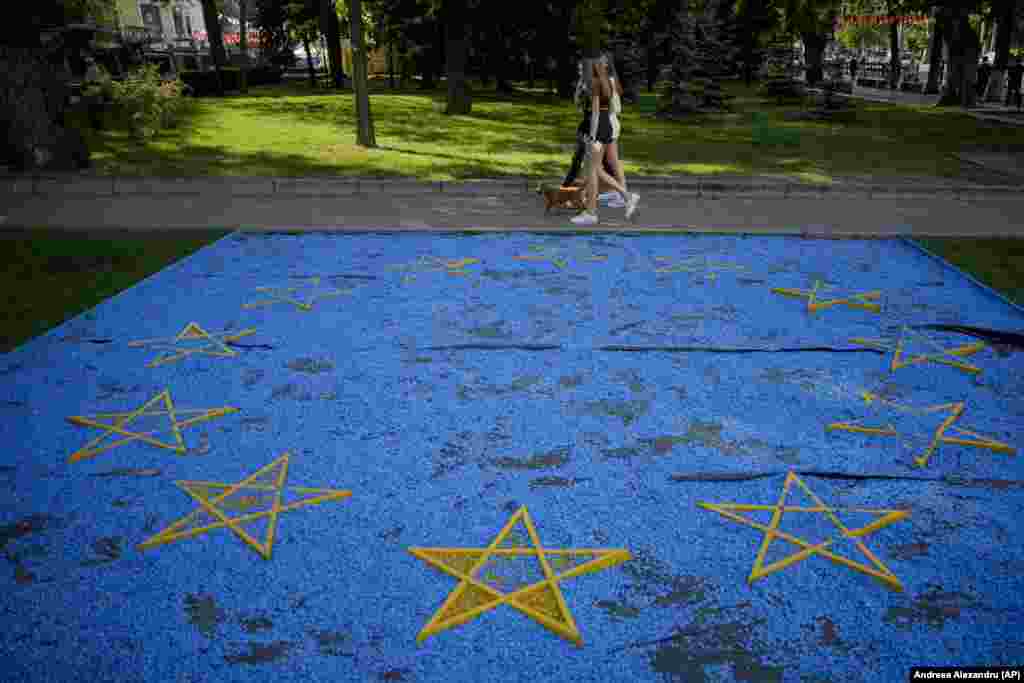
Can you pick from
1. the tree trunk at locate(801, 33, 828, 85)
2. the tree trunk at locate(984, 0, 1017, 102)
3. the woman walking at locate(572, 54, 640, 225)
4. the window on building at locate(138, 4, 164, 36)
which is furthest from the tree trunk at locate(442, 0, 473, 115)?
the window on building at locate(138, 4, 164, 36)

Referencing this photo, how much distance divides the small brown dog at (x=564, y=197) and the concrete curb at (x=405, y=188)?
4.97 feet

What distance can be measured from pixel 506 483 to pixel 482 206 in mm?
7138

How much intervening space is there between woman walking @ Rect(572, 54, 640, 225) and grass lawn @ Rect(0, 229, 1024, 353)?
12.8ft

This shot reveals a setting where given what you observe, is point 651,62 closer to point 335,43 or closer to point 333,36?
point 335,43

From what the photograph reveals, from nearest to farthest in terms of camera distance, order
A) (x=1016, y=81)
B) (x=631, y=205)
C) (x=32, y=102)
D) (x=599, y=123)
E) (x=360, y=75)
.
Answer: (x=599, y=123) < (x=631, y=205) < (x=32, y=102) < (x=360, y=75) < (x=1016, y=81)

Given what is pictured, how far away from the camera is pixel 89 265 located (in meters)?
7.50

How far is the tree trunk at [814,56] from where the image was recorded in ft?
97.8

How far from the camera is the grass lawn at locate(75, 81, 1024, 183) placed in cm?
1288

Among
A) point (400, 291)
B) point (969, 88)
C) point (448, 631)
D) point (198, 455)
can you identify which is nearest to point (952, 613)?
point (448, 631)

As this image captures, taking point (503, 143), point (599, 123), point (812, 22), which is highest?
point (812, 22)

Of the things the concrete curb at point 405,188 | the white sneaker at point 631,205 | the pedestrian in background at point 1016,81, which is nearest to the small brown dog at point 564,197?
the white sneaker at point 631,205

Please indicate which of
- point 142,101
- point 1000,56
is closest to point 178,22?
point 142,101

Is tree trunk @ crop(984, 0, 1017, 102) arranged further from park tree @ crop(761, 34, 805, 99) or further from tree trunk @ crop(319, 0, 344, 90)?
tree trunk @ crop(319, 0, 344, 90)

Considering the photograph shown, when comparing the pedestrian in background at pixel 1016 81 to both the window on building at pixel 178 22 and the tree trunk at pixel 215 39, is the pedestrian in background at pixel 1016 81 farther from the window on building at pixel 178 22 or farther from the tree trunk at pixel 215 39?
the window on building at pixel 178 22
